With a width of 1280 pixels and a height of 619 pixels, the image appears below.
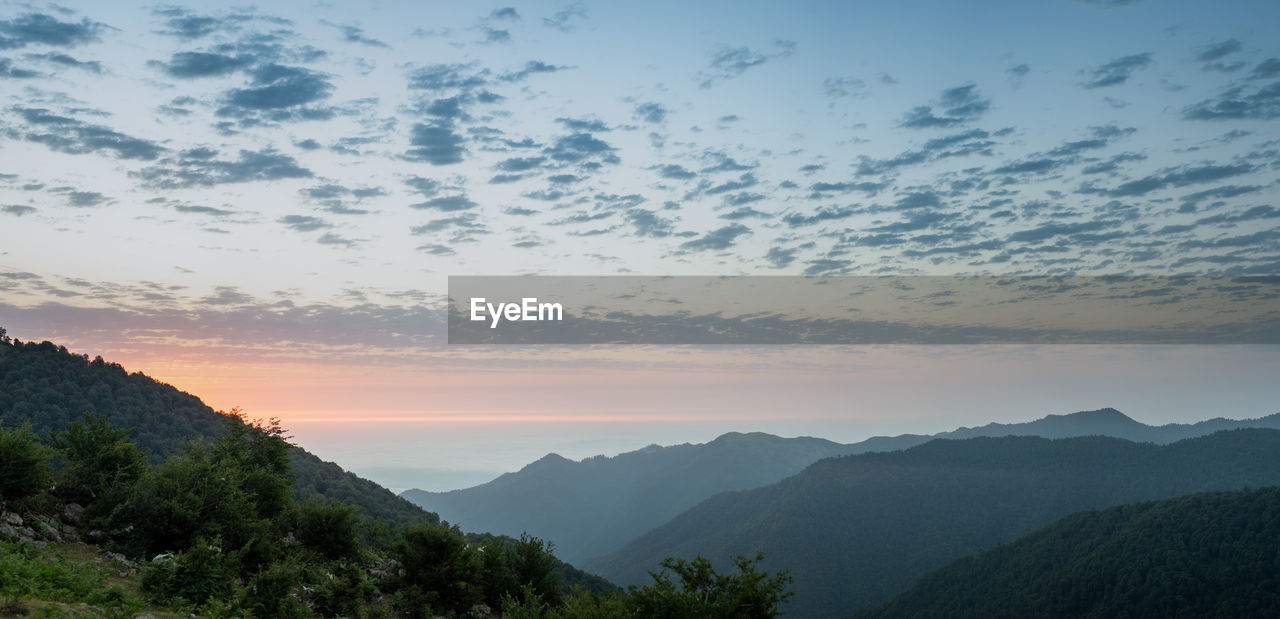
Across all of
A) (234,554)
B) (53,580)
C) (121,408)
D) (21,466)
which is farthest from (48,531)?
(121,408)

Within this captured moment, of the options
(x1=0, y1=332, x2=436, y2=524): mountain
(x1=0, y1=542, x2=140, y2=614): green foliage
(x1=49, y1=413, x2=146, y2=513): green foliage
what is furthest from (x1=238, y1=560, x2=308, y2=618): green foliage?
(x1=0, y1=332, x2=436, y2=524): mountain

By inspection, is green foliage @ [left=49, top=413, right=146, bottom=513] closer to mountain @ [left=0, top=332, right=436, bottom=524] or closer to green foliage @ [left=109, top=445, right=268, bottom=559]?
green foliage @ [left=109, top=445, right=268, bottom=559]

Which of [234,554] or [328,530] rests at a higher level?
[234,554]

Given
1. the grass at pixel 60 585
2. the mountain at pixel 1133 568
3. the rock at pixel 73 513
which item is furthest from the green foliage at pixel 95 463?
the mountain at pixel 1133 568

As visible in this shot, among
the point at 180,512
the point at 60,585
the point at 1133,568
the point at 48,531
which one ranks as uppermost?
the point at 180,512

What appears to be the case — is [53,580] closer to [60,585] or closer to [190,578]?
[60,585]

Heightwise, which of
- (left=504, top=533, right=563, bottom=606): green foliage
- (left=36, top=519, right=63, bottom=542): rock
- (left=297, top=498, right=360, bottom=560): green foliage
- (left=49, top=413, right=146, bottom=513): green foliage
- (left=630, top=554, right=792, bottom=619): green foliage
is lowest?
(left=504, top=533, right=563, bottom=606): green foliage
